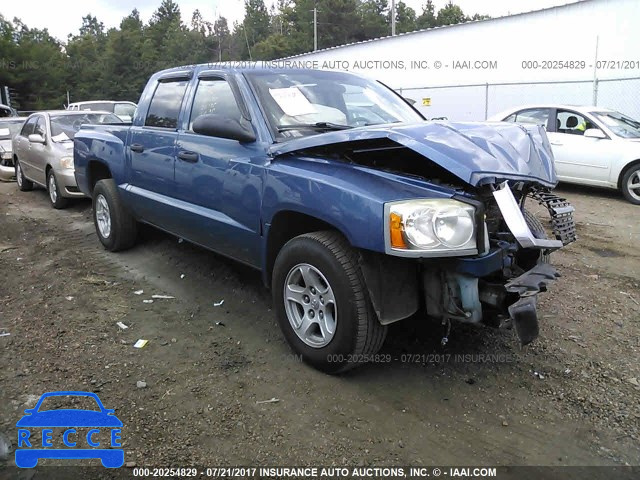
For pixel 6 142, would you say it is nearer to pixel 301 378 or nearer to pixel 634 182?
pixel 301 378

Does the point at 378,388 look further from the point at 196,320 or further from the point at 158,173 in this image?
the point at 158,173

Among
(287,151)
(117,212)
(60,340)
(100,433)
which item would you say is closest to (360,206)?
(287,151)

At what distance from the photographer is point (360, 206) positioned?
9.68ft

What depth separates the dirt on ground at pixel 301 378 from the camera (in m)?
2.74

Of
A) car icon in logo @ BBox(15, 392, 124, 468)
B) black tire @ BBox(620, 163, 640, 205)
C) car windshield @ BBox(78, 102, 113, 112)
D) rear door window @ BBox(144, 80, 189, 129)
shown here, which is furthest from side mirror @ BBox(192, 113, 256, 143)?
car windshield @ BBox(78, 102, 113, 112)

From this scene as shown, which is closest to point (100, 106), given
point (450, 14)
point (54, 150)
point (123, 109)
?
point (123, 109)

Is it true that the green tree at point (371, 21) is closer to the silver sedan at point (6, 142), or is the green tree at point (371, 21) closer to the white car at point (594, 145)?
the silver sedan at point (6, 142)

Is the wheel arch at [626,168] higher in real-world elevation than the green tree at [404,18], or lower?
lower

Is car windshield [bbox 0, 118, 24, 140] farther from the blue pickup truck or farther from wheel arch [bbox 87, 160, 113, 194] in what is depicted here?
the blue pickup truck

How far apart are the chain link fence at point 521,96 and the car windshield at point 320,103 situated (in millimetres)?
11609

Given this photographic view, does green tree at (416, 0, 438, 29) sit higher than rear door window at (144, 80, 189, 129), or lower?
higher

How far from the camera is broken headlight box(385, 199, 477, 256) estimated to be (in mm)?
2791

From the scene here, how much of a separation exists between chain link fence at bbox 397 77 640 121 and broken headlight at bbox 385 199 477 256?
43.0 ft

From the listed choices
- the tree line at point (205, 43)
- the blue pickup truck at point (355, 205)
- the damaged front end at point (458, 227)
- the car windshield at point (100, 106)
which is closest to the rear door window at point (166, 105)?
the blue pickup truck at point (355, 205)
